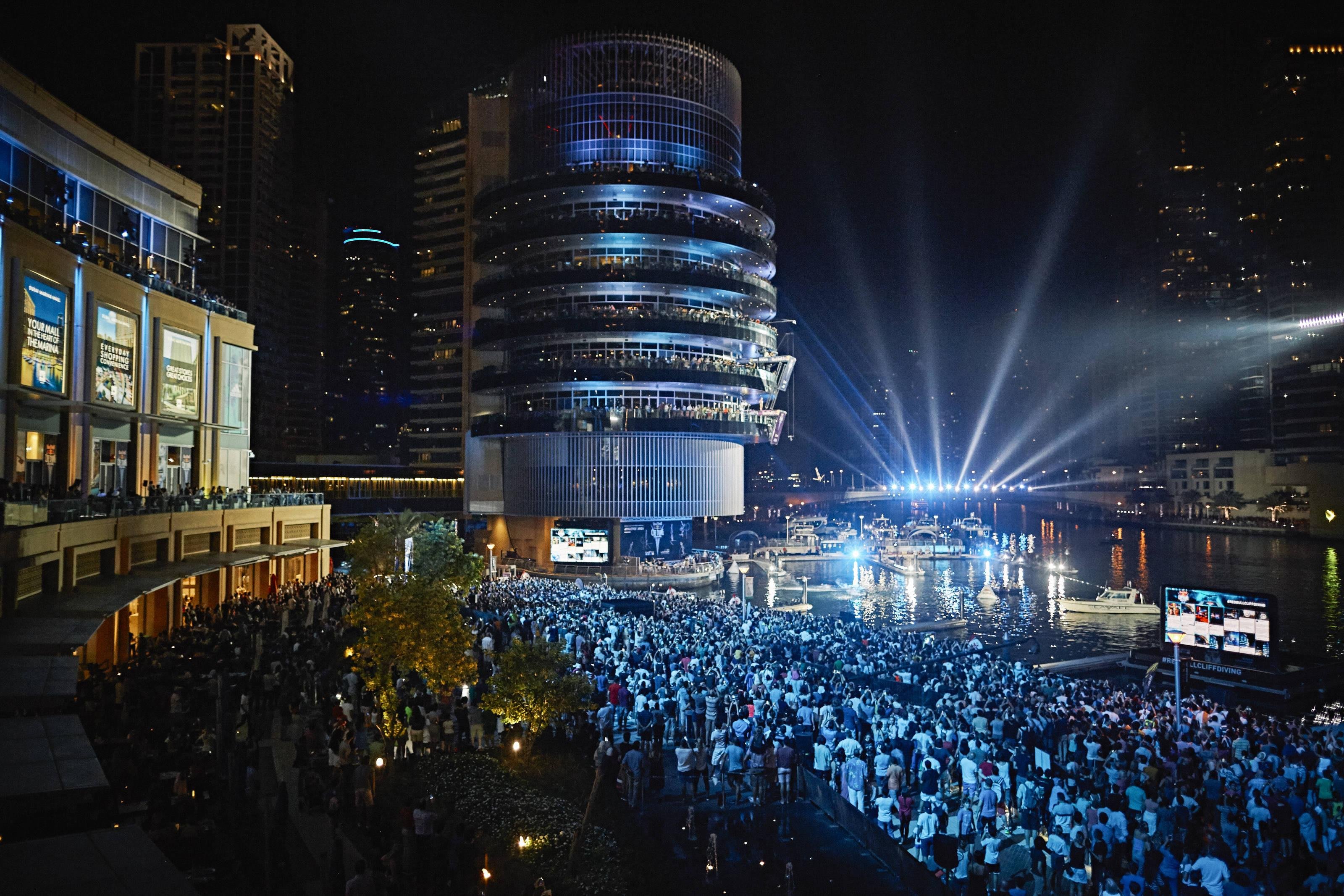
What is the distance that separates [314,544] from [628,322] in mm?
30337

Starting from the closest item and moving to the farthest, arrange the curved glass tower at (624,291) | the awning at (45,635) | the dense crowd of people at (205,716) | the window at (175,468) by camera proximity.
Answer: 1. the dense crowd of people at (205,716)
2. the awning at (45,635)
3. the window at (175,468)
4. the curved glass tower at (624,291)

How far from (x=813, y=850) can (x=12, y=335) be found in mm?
26960

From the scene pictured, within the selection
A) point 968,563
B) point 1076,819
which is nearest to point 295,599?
point 1076,819

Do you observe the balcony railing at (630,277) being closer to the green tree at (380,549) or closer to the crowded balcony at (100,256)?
the crowded balcony at (100,256)

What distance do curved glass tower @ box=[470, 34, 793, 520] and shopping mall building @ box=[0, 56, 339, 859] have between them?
25.1 m

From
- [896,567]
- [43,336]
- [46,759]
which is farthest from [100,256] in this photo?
[896,567]

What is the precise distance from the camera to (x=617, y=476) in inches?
2707

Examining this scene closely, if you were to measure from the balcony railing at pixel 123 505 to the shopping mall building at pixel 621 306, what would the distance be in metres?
25.0

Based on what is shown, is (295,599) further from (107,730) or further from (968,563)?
(968,563)

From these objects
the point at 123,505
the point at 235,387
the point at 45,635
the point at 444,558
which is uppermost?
the point at 235,387

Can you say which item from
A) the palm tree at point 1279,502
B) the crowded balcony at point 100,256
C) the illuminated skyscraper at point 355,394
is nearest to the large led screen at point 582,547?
the crowded balcony at point 100,256

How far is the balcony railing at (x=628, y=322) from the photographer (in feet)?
218

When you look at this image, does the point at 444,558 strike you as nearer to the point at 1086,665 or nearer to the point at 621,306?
the point at 1086,665

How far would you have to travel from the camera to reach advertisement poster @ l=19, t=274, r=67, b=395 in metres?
26.5
